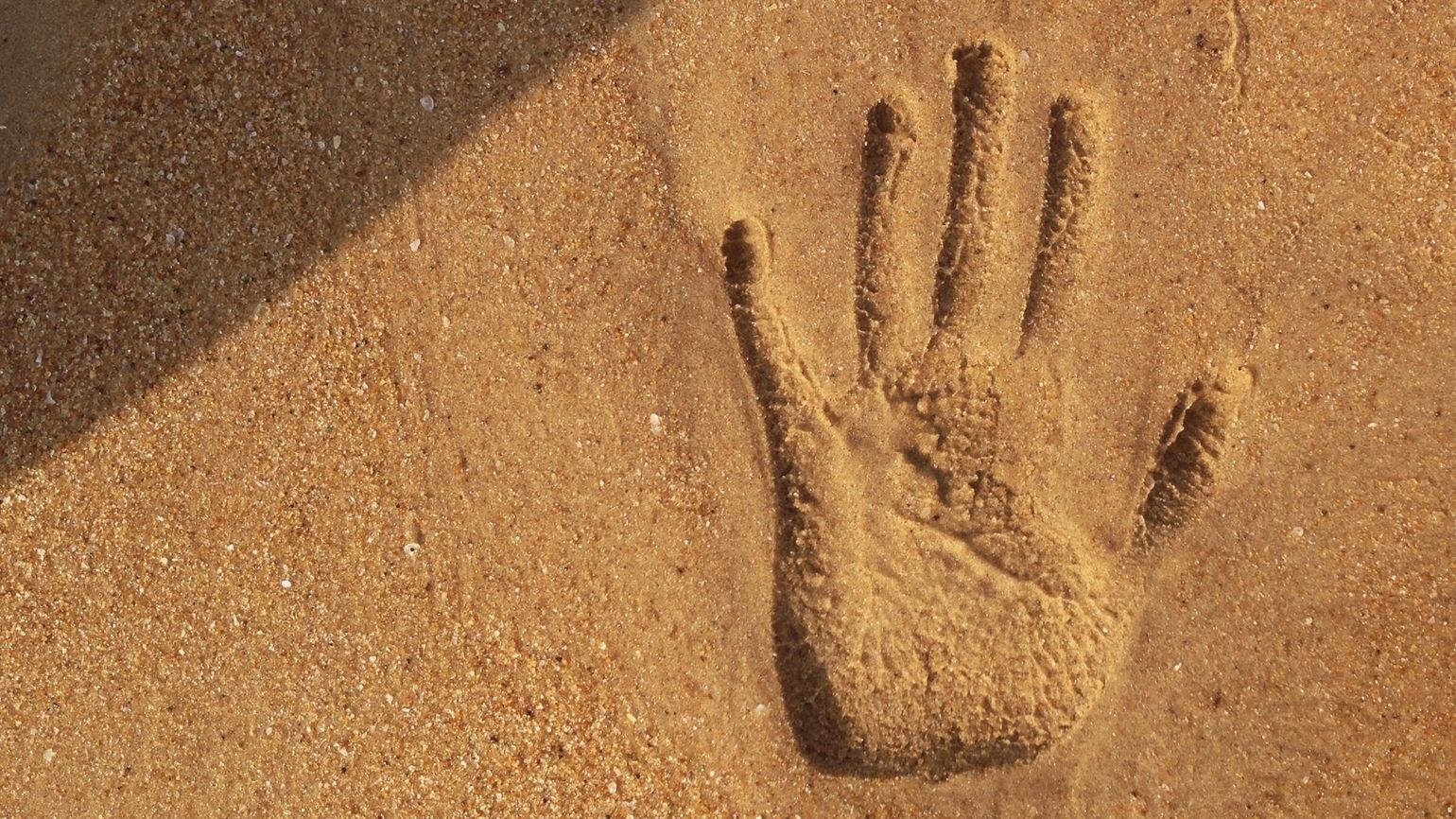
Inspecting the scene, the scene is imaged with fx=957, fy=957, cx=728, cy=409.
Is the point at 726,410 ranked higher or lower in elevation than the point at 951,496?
higher

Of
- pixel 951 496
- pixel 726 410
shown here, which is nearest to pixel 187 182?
pixel 726 410

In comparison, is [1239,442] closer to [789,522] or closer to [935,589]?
[935,589]

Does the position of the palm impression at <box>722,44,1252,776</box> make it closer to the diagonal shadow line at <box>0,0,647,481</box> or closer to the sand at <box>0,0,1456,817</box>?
the sand at <box>0,0,1456,817</box>

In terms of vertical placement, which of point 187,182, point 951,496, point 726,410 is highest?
point 187,182

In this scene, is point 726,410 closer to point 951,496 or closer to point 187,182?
point 951,496

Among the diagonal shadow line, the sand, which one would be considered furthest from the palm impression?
the diagonal shadow line
